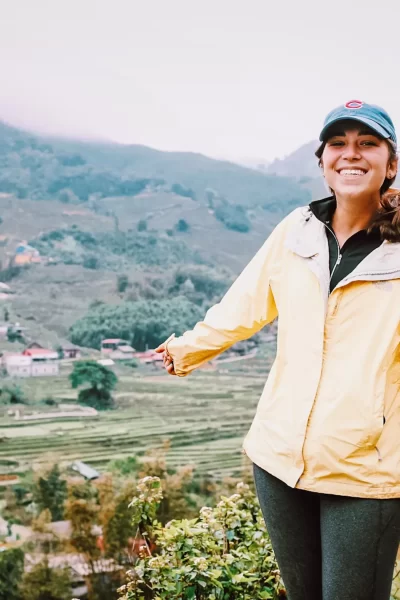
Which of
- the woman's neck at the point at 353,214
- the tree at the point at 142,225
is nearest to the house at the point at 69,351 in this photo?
the tree at the point at 142,225

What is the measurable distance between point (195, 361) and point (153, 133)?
3.26m

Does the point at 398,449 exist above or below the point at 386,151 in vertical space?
below

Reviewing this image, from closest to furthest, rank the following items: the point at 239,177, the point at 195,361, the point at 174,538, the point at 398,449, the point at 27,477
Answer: the point at 398,449
the point at 195,361
the point at 174,538
the point at 27,477
the point at 239,177

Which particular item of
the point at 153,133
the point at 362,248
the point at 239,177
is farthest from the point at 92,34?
the point at 362,248

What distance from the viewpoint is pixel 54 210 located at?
4207mm

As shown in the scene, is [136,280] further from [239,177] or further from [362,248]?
[362,248]

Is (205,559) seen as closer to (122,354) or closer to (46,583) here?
(46,583)

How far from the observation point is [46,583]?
135 inches

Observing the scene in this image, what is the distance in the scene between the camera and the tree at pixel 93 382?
3.79 metres

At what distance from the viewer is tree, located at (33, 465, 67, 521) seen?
3.55 metres

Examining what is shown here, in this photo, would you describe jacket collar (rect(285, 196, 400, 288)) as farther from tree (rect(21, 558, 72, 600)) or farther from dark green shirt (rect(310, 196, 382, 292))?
tree (rect(21, 558, 72, 600))

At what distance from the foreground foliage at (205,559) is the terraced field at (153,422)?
1.49 meters

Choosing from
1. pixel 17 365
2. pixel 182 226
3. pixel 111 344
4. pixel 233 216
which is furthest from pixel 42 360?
pixel 233 216

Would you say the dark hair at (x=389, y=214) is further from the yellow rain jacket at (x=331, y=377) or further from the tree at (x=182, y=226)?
the tree at (x=182, y=226)
